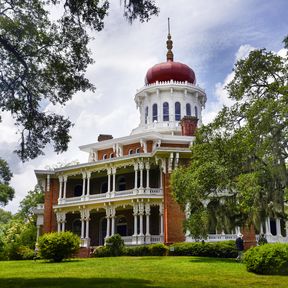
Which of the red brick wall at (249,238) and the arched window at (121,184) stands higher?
the arched window at (121,184)

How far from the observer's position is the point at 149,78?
5022cm

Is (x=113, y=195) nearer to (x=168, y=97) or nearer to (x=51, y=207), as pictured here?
(x=51, y=207)

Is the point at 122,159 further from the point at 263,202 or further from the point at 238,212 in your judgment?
the point at 263,202

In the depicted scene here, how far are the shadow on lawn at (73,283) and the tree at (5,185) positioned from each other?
34.0 m

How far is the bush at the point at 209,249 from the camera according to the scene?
2833 centimetres

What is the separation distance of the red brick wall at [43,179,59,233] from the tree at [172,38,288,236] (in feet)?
60.7

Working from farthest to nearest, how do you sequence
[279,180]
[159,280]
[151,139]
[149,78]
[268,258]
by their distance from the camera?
[149,78], [151,139], [279,180], [268,258], [159,280]

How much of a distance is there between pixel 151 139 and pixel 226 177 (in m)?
17.4

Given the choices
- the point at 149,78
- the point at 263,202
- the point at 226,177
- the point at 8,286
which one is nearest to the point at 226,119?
the point at 226,177

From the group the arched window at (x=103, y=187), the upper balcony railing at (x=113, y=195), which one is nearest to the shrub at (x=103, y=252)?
the upper balcony railing at (x=113, y=195)

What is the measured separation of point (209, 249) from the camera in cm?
2858

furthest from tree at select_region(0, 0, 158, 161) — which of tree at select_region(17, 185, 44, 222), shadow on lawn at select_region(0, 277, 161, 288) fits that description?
tree at select_region(17, 185, 44, 222)

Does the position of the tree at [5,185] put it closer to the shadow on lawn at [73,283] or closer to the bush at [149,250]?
the bush at [149,250]

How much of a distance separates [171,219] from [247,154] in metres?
13.5
